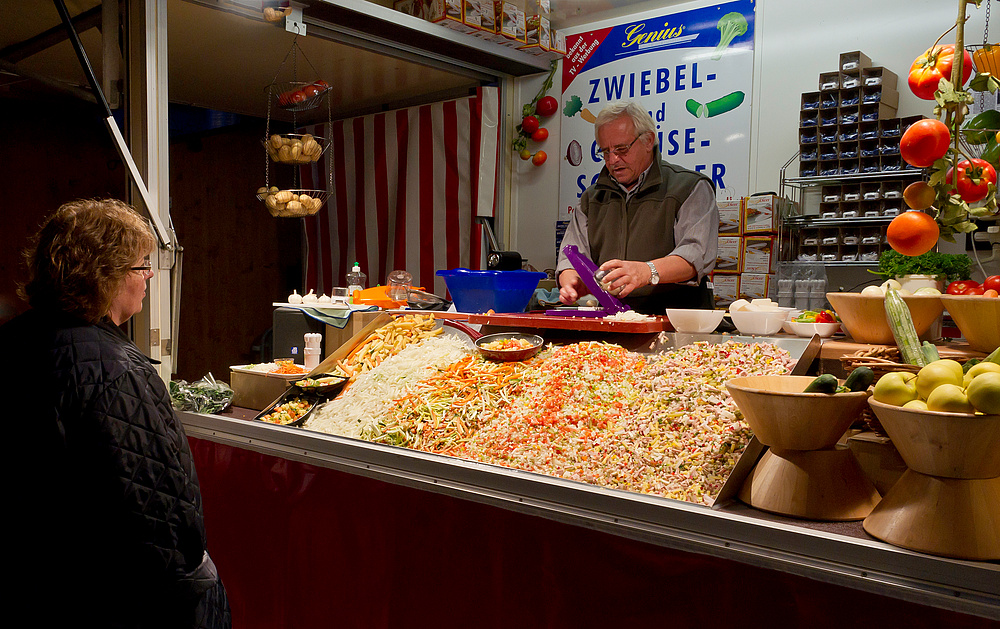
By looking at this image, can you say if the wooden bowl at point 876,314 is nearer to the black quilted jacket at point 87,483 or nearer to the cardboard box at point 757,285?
the black quilted jacket at point 87,483

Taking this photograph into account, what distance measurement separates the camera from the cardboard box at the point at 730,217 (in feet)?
15.8

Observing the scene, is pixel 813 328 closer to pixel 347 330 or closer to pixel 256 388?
pixel 347 330

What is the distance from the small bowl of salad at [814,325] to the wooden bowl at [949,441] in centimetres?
97

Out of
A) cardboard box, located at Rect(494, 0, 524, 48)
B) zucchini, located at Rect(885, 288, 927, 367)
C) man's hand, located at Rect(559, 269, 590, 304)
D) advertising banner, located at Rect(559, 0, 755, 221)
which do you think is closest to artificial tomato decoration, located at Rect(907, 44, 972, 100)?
zucchini, located at Rect(885, 288, 927, 367)

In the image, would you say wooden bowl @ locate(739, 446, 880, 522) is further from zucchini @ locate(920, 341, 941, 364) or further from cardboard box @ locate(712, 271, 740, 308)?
cardboard box @ locate(712, 271, 740, 308)

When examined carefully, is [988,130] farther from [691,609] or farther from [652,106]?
[652,106]

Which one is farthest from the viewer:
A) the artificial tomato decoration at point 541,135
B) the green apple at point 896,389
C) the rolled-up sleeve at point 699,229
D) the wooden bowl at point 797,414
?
the artificial tomato decoration at point 541,135

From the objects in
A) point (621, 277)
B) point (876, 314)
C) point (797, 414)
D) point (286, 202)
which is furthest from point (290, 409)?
point (286, 202)

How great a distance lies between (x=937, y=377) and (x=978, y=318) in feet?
1.95

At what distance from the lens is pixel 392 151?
655 centimetres

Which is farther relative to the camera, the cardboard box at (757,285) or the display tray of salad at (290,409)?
the cardboard box at (757,285)

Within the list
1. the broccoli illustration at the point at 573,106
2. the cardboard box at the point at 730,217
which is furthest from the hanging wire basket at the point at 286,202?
the cardboard box at the point at 730,217

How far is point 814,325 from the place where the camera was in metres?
2.12

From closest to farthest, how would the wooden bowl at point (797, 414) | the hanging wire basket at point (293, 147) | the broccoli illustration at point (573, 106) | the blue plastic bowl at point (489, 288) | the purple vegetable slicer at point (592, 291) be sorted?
the wooden bowl at point (797, 414) → the purple vegetable slicer at point (592, 291) → the blue plastic bowl at point (489, 288) → the hanging wire basket at point (293, 147) → the broccoli illustration at point (573, 106)
